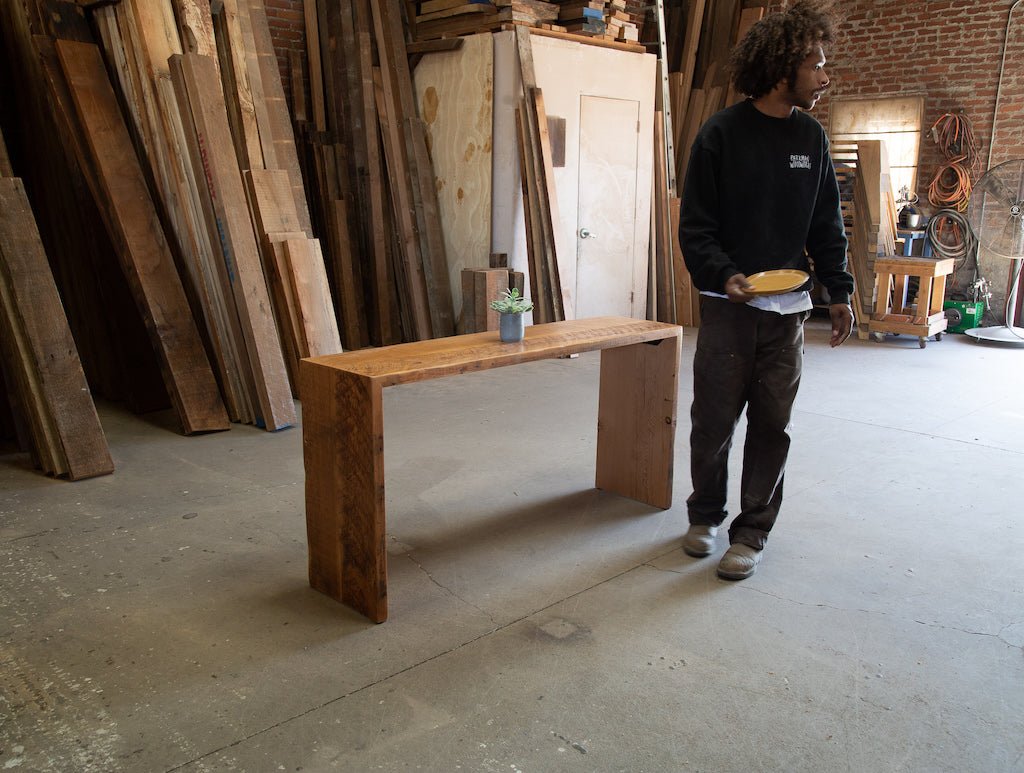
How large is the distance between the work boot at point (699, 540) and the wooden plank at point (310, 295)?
8.32ft

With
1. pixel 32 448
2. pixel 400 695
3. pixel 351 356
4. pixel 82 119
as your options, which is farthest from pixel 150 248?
pixel 400 695

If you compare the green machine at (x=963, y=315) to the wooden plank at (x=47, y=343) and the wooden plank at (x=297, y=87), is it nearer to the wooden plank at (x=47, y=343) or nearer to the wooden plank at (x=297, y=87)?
the wooden plank at (x=297, y=87)

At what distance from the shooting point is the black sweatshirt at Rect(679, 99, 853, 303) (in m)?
2.60

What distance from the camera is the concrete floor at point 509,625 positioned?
1933 millimetres

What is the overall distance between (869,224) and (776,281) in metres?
5.52

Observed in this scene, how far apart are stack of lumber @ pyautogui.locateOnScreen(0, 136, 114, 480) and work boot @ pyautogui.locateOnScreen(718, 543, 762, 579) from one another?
271 centimetres

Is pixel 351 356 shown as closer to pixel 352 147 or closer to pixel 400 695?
pixel 400 695

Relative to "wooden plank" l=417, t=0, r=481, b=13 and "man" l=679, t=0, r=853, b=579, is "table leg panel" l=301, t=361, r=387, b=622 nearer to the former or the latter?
"man" l=679, t=0, r=853, b=579

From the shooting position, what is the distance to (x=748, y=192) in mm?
2613

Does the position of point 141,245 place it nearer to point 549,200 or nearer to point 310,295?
point 310,295

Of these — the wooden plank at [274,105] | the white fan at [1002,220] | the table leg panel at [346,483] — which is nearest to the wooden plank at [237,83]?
the wooden plank at [274,105]

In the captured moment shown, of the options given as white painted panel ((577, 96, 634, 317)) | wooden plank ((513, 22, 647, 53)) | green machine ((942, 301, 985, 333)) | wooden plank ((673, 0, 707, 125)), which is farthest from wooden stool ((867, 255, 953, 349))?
wooden plank ((513, 22, 647, 53))

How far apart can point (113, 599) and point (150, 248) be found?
2392 millimetres

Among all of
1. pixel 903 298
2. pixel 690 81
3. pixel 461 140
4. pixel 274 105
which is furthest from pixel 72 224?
pixel 903 298
